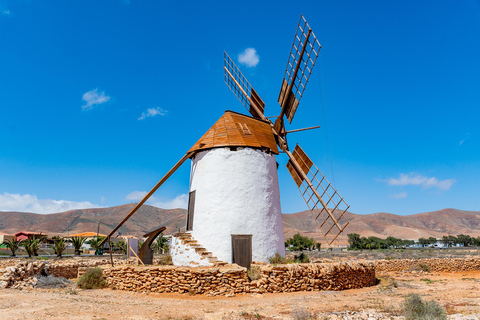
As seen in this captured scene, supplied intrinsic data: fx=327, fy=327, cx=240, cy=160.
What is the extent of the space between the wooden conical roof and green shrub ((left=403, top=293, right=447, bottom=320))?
8.82 metres

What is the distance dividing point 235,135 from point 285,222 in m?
88.9

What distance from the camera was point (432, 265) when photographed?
21906 millimetres

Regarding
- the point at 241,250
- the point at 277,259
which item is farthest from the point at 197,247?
the point at 277,259

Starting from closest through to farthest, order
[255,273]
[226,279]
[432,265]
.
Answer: [226,279]
[255,273]
[432,265]

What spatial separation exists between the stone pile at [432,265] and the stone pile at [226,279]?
1070 centimetres

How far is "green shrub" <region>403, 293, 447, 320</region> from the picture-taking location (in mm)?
6305

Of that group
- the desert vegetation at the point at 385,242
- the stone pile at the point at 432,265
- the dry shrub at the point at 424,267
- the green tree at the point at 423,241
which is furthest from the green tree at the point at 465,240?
the dry shrub at the point at 424,267

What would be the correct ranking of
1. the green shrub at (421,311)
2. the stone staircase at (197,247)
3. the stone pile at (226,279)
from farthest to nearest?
the stone staircase at (197,247)
the stone pile at (226,279)
the green shrub at (421,311)

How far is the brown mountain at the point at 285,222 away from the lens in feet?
280

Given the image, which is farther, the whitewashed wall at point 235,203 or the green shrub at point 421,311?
the whitewashed wall at point 235,203

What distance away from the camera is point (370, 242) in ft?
174

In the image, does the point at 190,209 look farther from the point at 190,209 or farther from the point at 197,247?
the point at 197,247

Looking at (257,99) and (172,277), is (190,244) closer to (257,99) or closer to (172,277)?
(172,277)

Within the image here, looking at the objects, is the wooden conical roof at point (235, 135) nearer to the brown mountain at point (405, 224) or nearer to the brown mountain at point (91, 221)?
the brown mountain at point (91, 221)
